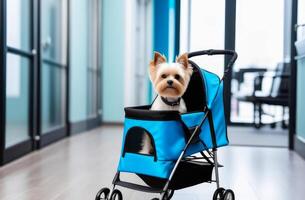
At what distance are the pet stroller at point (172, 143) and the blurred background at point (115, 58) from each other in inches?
60.2

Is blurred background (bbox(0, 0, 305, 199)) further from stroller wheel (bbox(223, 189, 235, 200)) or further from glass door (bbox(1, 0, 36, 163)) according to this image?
stroller wheel (bbox(223, 189, 235, 200))

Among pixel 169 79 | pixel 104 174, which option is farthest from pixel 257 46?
pixel 169 79

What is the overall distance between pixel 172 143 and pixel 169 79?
0.31 m

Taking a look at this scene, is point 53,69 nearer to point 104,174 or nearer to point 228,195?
point 104,174

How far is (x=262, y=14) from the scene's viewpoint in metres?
5.80

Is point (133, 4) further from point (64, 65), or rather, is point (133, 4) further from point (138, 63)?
point (64, 65)

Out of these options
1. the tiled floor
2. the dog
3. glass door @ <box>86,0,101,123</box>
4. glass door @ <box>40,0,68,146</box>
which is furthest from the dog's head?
glass door @ <box>86,0,101,123</box>

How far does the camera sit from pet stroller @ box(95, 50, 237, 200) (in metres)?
1.55

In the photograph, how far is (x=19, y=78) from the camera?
130 inches

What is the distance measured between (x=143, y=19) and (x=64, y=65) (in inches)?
128

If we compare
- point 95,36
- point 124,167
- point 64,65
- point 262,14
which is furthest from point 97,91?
point 124,167

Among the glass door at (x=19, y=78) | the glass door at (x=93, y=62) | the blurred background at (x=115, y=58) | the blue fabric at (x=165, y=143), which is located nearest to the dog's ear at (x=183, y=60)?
the blue fabric at (x=165, y=143)

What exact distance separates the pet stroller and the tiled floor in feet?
1.26

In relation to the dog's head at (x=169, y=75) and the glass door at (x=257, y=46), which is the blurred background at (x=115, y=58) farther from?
the dog's head at (x=169, y=75)
